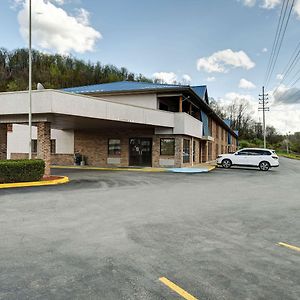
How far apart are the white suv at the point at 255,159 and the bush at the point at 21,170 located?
16.5 m

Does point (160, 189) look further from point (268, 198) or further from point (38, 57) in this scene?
point (38, 57)

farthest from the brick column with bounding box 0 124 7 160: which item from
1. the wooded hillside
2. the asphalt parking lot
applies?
the wooded hillside

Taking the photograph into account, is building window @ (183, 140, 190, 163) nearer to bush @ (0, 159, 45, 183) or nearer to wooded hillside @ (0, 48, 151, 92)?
bush @ (0, 159, 45, 183)

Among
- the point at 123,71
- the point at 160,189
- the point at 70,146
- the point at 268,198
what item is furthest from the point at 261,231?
the point at 123,71

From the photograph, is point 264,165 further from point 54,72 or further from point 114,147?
point 54,72

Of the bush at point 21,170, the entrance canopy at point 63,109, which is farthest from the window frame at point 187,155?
the bush at point 21,170

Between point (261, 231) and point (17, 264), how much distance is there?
4759mm

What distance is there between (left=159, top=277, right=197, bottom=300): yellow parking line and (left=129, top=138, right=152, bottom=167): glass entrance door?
19333 millimetres

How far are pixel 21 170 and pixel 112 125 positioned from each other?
9.04 meters

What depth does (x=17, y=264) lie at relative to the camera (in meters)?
4.09

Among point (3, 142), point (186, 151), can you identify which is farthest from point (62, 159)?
point (186, 151)

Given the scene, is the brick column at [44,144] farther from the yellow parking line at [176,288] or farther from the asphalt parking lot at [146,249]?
the yellow parking line at [176,288]

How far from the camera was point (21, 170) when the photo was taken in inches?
504

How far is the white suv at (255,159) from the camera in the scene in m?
22.8
